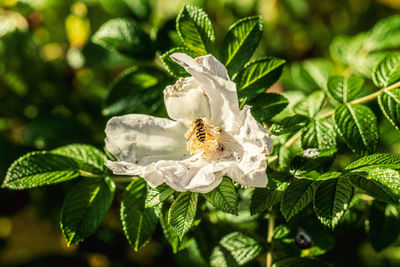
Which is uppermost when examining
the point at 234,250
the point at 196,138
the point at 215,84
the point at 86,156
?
the point at 215,84

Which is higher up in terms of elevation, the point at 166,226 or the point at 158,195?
the point at 158,195

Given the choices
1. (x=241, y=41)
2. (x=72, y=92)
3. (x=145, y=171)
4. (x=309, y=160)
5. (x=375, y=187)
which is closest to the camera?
(x=375, y=187)

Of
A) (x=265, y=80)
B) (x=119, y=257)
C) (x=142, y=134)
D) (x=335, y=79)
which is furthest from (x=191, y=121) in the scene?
(x=119, y=257)

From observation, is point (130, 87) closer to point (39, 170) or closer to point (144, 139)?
point (144, 139)

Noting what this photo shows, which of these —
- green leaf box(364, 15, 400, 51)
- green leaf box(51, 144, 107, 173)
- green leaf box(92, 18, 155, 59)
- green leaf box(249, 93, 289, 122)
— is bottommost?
green leaf box(51, 144, 107, 173)

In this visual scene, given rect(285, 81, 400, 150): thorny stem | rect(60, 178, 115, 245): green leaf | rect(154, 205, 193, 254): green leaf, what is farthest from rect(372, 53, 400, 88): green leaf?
rect(60, 178, 115, 245): green leaf

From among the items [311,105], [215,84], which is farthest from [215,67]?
[311,105]

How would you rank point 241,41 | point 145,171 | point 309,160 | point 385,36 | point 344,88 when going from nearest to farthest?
point 145,171 < point 309,160 < point 241,41 < point 344,88 < point 385,36

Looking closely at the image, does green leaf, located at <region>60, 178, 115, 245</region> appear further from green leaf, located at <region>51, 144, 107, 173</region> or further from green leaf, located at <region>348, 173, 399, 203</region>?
green leaf, located at <region>348, 173, 399, 203</region>
